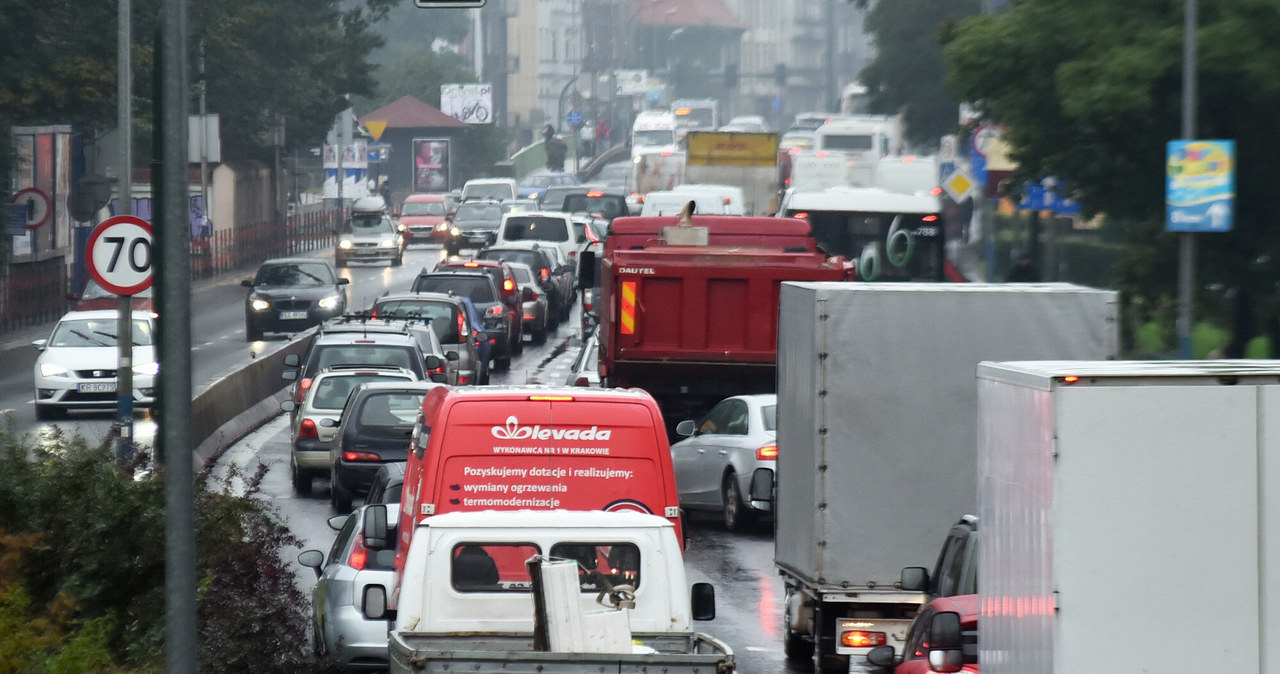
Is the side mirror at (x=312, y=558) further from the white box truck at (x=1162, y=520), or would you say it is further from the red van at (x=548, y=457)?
the white box truck at (x=1162, y=520)

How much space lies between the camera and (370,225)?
63.5 meters

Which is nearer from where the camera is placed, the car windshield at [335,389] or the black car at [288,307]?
the car windshield at [335,389]

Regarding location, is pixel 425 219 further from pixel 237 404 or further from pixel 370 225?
pixel 237 404

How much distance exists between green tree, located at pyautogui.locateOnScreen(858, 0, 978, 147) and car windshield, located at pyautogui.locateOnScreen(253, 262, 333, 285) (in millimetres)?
31695

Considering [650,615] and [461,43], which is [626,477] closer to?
[650,615]

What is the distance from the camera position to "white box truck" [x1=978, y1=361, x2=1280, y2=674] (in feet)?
20.4

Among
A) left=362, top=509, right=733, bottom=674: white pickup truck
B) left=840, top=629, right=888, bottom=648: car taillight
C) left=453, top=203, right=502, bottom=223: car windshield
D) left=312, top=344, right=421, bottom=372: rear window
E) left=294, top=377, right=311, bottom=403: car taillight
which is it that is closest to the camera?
left=362, top=509, right=733, bottom=674: white pickup truck

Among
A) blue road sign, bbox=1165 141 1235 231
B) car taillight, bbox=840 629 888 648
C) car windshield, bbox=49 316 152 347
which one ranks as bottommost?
car taillight, bbox=840 629 888 648

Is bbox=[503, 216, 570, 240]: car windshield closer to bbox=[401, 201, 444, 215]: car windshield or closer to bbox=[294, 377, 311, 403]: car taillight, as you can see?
bbox=[401, 201, 444, 215]: car windshield

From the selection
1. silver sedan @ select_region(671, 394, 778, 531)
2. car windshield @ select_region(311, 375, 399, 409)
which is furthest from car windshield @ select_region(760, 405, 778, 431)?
car windshield @ select_region(311, 375, 399, 409)

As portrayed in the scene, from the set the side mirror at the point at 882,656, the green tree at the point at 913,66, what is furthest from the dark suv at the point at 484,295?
the green tree at the point at 913,66

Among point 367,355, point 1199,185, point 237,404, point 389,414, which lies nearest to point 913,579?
point 389,414

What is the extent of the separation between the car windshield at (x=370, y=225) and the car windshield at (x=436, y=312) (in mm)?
33013

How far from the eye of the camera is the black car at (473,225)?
61.8m
